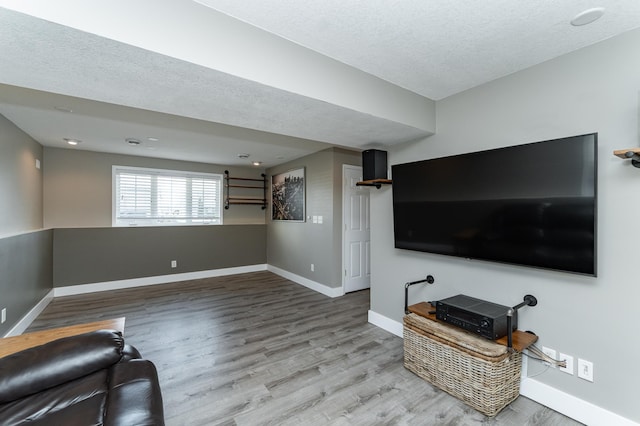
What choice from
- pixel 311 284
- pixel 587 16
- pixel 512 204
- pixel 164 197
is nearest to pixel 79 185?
pixel 164 197

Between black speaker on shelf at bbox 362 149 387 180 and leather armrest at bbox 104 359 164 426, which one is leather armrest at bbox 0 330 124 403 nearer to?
leather armrest at bbox 104 359 164 426

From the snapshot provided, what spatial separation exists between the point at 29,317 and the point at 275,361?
3171 mm

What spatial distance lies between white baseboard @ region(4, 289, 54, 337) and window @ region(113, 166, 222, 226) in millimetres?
1437

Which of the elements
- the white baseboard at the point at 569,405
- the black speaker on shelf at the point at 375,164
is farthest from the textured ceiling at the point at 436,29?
the white baseboard at the point at 569,405

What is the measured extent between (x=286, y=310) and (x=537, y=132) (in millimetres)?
3337

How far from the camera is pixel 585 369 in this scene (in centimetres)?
180

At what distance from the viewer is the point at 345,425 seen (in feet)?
5.80

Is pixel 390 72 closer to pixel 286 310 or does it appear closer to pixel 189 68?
pixel 189 68

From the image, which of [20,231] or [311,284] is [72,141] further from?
[311,284]

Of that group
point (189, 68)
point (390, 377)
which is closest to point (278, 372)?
point (390, 377)

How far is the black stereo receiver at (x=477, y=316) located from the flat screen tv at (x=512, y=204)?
0.37 metres

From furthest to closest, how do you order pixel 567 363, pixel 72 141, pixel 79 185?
1. pixel 79 185
2. pixel 72 141
3. pixel 567 363

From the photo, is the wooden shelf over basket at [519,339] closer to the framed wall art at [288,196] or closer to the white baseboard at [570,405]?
→ the white baseboard at [570,405]

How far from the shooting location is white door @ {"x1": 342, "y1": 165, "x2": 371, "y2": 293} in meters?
4.56
